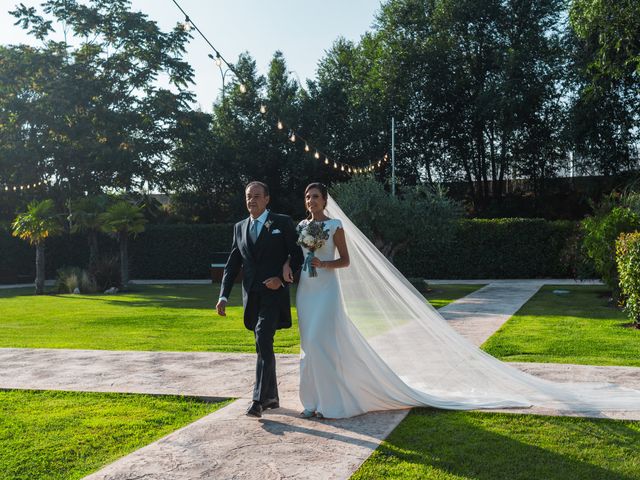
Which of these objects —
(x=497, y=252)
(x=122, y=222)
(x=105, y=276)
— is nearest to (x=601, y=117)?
(x=497, y=252)

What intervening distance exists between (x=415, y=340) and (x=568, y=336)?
206 inches

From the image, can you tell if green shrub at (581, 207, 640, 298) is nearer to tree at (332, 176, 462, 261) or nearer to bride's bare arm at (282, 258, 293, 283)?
tree at (332, 176, 462, 261)

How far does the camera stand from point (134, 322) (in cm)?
1444

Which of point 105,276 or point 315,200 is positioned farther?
point 105,276

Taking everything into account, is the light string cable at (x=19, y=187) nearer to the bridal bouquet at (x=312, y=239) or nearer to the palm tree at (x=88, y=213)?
the palm tree at (x=88, y=213)

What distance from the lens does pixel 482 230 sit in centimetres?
2775

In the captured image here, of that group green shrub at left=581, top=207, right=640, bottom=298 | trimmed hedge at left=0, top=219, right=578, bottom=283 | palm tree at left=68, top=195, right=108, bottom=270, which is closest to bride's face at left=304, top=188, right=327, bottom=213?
green shrub at left=581, top=207, right=640, bottom=298

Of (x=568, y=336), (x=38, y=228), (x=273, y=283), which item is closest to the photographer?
(x=273, y=283)

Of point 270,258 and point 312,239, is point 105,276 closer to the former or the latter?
point 270,258

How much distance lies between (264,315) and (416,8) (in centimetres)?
3470

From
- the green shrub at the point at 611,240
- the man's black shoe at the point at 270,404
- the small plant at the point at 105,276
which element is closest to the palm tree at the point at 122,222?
the small plant at the point at 105,276

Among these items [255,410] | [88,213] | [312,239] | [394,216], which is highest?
[88,213]

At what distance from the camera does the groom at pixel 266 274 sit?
5930 mm

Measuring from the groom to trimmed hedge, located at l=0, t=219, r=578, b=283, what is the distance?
17303mm
